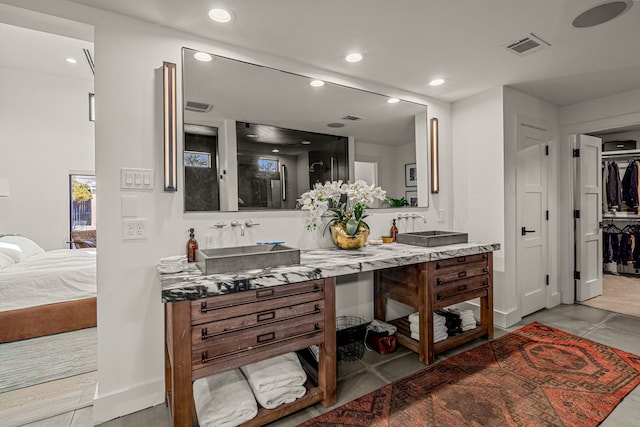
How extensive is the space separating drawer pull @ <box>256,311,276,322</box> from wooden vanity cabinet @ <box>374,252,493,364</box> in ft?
4.16

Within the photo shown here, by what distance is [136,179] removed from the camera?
1951mm

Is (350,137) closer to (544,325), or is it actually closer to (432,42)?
(432,42)

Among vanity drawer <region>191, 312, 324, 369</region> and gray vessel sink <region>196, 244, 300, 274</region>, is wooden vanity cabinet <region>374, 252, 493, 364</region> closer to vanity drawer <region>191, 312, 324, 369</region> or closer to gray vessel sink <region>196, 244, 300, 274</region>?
vanity drawer <region>191, 312, 324, 369</region>

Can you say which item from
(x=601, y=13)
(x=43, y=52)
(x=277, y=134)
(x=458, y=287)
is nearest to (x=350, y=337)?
(x=458, y=287)

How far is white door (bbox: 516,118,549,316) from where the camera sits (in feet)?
10.9

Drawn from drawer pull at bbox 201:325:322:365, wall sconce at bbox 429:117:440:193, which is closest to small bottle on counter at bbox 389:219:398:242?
wall sconce at bbox 429:117:440:193

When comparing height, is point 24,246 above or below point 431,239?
below

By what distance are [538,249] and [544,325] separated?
2.83 feet

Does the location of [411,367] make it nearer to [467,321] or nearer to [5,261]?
[467,321]

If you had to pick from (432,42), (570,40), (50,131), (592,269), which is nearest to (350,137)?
(432,42)

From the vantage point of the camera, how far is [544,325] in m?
3.17

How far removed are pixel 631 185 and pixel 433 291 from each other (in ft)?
17.1

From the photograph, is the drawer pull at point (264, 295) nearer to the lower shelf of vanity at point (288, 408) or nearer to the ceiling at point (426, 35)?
the lower shelf of vanity at point (288, 408)

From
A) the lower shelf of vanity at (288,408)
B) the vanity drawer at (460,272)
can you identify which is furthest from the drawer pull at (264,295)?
the vanity drawer at (460,272)
